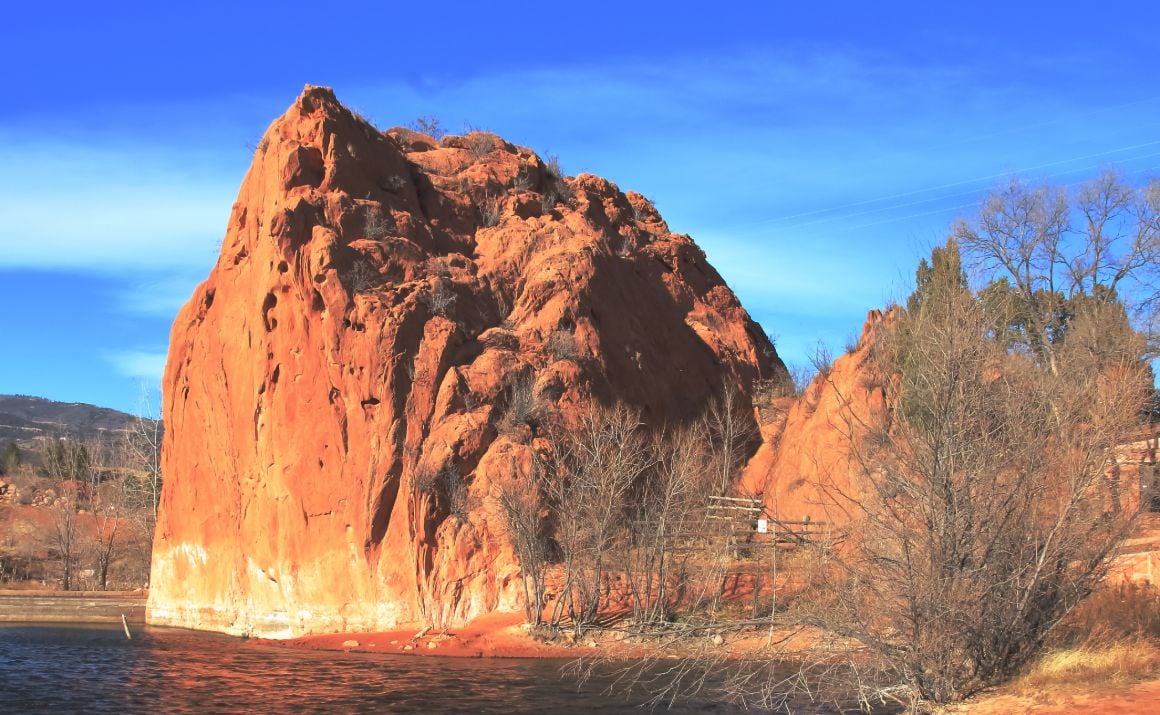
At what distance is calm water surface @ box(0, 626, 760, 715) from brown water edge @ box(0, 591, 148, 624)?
11.7 m

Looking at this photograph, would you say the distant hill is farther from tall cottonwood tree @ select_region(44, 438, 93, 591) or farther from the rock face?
the rock face

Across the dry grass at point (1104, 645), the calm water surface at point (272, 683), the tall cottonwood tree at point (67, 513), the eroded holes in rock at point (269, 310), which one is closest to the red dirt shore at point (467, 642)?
the calm water surface at point (272, 683)

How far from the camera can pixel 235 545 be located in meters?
37.6

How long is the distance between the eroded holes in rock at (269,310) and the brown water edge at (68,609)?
16.0 m

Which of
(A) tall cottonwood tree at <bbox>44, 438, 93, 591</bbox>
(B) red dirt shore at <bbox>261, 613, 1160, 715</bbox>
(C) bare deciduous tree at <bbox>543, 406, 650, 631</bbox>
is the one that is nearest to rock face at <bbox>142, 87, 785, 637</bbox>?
(B) red dirt shore at <bbox>261, 613, 1160, 715</bbox>

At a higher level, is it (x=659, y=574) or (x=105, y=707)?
(x=659, y=574)

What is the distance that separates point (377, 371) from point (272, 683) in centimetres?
1236

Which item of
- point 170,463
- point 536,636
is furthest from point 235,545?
point 536,636

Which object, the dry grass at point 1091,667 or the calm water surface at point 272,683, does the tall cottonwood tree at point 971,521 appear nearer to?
the dry grass at point 1091,667

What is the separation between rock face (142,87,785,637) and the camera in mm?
32969

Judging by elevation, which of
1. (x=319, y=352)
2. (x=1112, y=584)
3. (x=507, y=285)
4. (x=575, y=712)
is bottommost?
(x=575, y=712)

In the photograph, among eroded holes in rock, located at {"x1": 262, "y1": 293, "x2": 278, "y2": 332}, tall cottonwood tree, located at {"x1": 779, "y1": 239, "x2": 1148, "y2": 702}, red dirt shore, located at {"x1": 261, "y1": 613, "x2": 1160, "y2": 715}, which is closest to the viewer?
tall cottonwood tree, located at {"x1": 779, "y1": 239, "x2": 1148, "y2": 702}

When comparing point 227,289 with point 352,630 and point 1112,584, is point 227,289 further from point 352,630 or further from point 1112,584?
point 1112,584

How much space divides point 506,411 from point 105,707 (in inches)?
643
